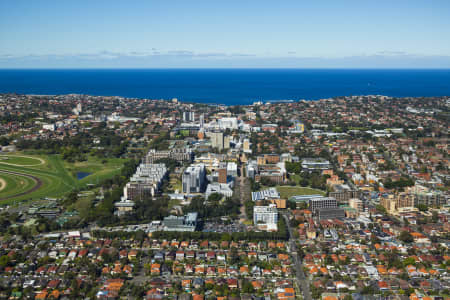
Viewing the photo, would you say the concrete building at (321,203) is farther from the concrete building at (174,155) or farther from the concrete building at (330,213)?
the concrete building at (174,155)

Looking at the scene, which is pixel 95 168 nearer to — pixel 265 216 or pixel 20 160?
pixel 20 160

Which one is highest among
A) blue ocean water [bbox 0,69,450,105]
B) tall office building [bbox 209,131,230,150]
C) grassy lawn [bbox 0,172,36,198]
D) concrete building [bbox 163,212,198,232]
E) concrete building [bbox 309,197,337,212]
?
blue ocean water [bbox 0,69,450,105]

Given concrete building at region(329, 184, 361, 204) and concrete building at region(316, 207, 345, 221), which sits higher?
concrete building at region(329, 184, 361, 204)

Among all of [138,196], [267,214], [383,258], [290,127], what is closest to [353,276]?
[383,258]

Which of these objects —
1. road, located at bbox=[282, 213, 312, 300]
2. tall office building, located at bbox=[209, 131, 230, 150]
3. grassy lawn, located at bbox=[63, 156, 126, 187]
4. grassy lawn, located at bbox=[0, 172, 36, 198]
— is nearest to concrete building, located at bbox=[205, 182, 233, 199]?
road, located at bbox=[282, 213, 312, 300]

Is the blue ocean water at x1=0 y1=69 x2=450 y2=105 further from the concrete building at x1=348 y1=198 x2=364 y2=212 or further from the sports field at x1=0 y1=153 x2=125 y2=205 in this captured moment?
the concrete building at x1=348 y1=198 x2=364 y2=212
